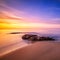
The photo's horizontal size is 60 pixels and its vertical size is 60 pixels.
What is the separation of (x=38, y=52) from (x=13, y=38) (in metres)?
0.28

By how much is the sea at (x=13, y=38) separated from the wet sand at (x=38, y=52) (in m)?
0.04

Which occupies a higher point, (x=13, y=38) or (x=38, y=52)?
(x=13, y=38)

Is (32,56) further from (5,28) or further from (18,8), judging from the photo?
(18,8)

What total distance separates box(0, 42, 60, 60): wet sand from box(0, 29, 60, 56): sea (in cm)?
4

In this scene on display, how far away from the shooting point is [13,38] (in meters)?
1.48

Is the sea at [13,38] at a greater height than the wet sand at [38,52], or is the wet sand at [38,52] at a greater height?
the sea at [13,38]

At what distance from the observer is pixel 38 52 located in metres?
1.46

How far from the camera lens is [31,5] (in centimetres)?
152

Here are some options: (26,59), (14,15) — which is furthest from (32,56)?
→ (14,15)

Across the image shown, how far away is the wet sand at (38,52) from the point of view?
1425 millimetres

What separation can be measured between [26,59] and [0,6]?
561mm

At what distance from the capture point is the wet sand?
1425mm

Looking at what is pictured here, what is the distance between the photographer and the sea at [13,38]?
4.74ft

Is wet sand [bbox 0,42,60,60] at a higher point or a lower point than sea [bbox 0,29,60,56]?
lower
